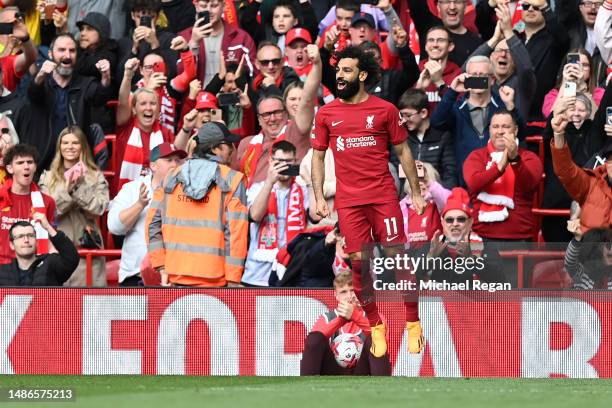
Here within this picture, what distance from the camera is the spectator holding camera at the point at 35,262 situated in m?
14.2

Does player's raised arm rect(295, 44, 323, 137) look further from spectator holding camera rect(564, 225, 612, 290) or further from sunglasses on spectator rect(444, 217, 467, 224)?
spectator holding camera rect(564, 225, 612, 290)

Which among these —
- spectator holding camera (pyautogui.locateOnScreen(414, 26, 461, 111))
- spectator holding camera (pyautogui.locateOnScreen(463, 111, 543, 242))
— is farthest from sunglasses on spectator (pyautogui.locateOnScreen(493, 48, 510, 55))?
spectator holding camera (pyautogui.locateOnScreen(463, 111, 543, 242))

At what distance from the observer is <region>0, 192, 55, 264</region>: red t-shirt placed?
15.0 m

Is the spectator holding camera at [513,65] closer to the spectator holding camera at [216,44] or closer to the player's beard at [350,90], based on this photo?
the spectator holding camera at [216,44]

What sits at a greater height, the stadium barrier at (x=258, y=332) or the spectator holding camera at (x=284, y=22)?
the spectator holding camera at (x=284, y=22)

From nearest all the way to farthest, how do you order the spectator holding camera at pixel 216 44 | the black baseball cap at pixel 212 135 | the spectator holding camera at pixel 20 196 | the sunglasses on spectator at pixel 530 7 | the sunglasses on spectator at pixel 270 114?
1. the black baseball cap at pixel 212 135
2. the spectator holding camera at pixel 20 196
3. the sunglasses on spectator at pixel 270 114
4. the sunglasses on spectator at pixel 530 7
5. the spectator holding camera at pixel 216 44

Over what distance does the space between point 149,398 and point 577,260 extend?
16.5ft

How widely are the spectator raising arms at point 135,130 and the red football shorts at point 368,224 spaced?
446 centimetres

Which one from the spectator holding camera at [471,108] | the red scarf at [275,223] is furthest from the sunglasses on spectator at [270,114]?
the spectator holding camera at [471,108]

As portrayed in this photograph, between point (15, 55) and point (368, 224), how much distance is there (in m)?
7.07

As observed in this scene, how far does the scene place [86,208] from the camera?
1567 centimetres

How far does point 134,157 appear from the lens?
16.4 m

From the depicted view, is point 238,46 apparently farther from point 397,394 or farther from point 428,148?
point 397,394

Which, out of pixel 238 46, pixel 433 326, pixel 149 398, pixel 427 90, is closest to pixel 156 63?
pixel 238 46
